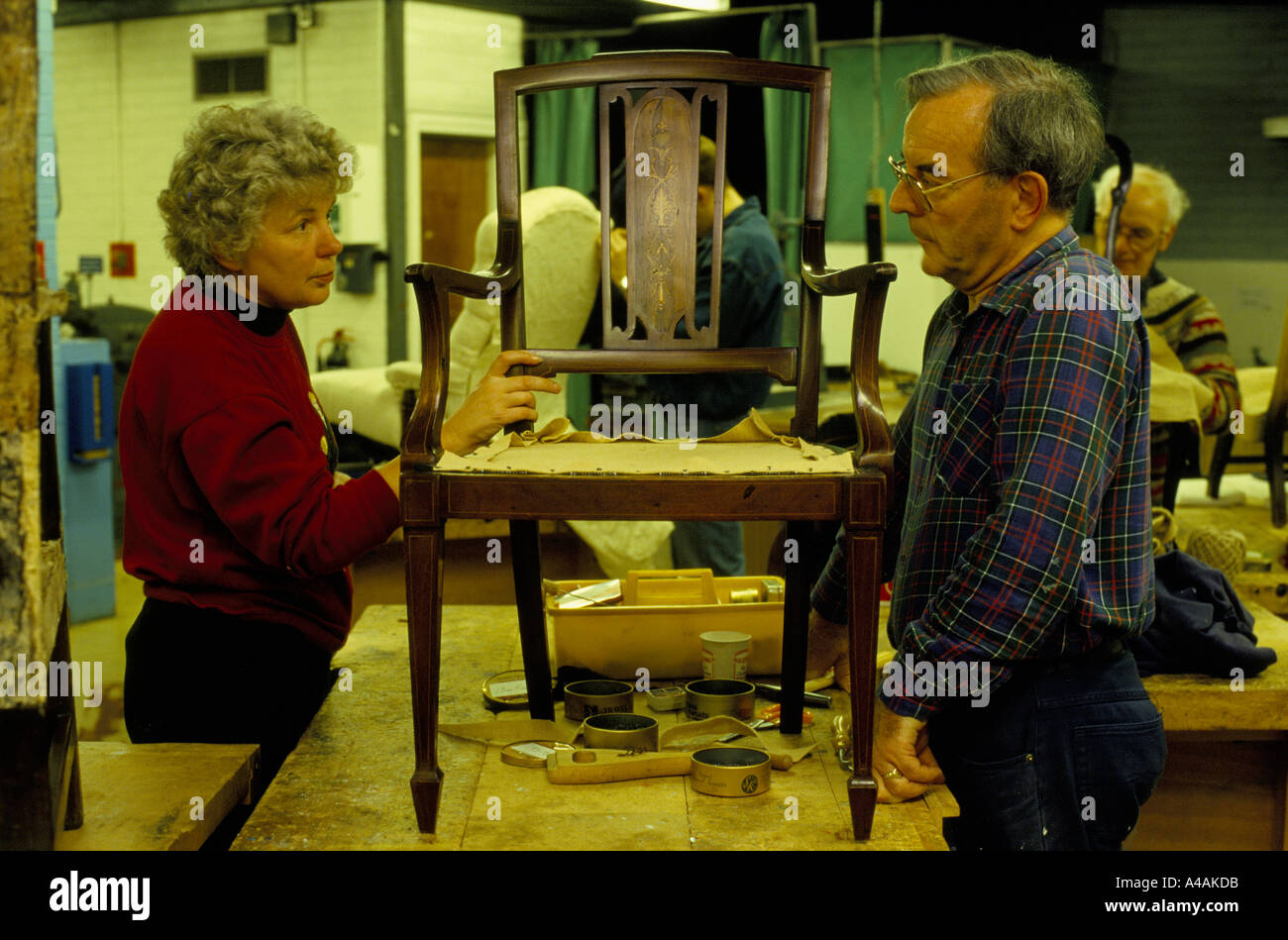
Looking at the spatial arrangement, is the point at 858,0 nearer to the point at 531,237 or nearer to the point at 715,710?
the point at 531,237

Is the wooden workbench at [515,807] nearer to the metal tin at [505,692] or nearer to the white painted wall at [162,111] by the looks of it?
the metal tin at [505,692]

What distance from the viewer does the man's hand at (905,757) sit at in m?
1.74

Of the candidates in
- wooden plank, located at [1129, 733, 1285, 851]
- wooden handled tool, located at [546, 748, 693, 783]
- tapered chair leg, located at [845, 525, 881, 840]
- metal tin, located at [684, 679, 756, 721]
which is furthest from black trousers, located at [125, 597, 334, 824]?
wooden plank, located at [1129, 733, 1285, 851]

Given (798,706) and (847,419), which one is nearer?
(798,706)

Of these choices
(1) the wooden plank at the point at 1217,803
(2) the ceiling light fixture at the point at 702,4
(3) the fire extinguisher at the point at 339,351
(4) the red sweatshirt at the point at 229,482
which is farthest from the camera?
(3) the fire extinguisher at the point at 339,351

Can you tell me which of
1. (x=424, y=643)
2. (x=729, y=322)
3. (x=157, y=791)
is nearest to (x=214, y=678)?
(x=157, y=791)

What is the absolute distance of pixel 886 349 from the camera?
7.71 m

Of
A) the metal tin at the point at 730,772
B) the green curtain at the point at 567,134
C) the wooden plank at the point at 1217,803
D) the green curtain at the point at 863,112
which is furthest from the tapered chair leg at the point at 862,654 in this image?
the green curtain at the point at 567,134

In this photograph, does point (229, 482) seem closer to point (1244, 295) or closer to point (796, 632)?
point (796, 632)

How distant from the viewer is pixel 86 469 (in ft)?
17.7

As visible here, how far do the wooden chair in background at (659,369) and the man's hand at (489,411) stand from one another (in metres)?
0.05

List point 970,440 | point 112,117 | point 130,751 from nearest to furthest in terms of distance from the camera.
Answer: point 970,440 < point 130,751 < point 112,117
